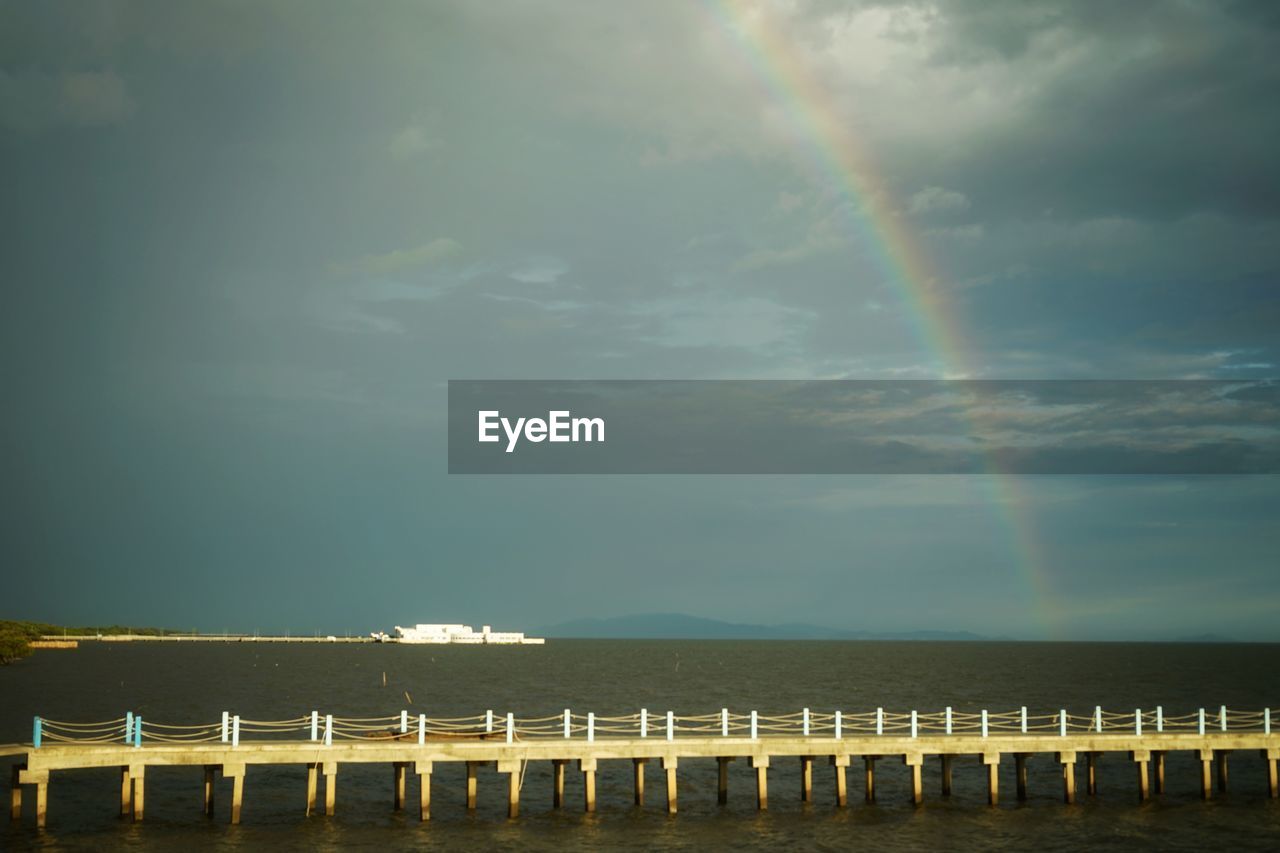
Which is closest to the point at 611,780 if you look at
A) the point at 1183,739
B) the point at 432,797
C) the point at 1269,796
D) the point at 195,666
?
the point at 432,797

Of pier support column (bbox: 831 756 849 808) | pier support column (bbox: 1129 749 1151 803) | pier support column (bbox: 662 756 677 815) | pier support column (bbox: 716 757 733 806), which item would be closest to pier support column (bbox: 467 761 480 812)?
pier support column (bbox: 662 756 677 815)

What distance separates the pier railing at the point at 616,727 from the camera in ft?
129

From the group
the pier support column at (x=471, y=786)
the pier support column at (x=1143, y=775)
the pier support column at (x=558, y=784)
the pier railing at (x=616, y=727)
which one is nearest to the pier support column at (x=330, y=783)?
the pier railing at (x=616, y=727)

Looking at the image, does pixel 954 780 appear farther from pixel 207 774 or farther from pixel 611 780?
pixel 207 774

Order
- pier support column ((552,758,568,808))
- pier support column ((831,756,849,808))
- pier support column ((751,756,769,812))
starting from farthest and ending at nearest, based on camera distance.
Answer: pier support column ((552,758,568,808)), pier support column ((831,756,849,808)), pier support column ((751,756,769,812))

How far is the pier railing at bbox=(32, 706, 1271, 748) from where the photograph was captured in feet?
129

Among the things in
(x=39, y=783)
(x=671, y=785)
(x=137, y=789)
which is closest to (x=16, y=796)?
(x=39, y=783)

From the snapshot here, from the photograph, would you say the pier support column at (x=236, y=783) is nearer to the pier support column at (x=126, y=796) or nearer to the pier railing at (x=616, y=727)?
the pier railing at (x=616, y=727)

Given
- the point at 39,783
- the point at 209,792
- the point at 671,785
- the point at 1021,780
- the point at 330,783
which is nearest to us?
the point at 39,783

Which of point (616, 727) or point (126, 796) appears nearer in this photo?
point (126, 796)

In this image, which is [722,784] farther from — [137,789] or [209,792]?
[137,789]

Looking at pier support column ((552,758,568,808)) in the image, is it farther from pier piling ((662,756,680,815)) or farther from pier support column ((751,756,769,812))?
pier support column ((751,756,769,812))

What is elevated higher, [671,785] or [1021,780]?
[671,785]

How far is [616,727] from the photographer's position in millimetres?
71188
